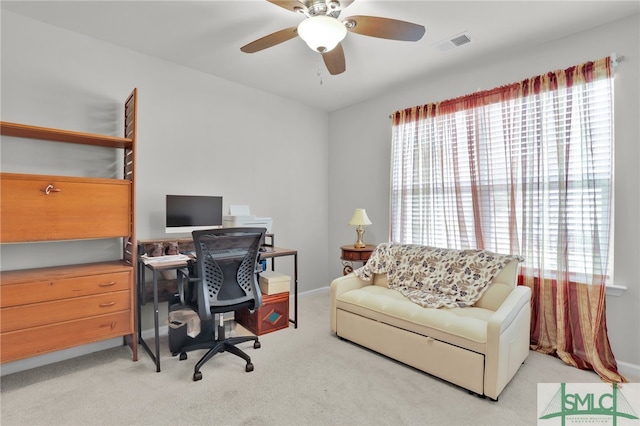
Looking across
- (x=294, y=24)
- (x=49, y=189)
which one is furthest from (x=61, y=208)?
(x=294, y=24)

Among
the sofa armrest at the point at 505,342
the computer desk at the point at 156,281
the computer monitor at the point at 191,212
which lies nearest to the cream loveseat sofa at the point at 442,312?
the sofa armrest at the point at 505,342

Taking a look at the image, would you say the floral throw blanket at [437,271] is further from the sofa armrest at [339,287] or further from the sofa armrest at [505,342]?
the sofa armrest at [505,342]

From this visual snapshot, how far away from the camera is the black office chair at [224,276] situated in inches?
89.3

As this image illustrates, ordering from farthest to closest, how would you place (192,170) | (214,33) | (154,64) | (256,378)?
(192,170)
(154,64)
(214,33)
(256,378)

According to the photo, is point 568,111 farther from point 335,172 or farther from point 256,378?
point 256,378

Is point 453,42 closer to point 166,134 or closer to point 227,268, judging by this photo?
point 227,268

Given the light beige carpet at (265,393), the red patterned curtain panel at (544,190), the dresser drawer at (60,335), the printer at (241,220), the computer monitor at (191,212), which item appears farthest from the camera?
the printer at (241,220)

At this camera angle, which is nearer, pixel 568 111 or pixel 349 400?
pixel 349 400

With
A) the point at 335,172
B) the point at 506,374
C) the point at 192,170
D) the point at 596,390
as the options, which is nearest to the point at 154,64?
the point at 192,170

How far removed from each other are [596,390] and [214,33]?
3.88 meters

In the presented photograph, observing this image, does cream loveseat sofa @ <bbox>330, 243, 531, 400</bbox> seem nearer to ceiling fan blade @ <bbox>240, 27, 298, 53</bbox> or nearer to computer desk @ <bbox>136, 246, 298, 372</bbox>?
computer desk @ <bbox>136, 246, 298, 372</bbox>

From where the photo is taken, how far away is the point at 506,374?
6.86 ft

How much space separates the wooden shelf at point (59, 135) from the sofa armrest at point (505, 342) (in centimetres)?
299

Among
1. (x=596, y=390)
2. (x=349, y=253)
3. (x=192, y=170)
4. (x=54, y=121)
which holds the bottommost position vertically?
(x=596, y=390)
